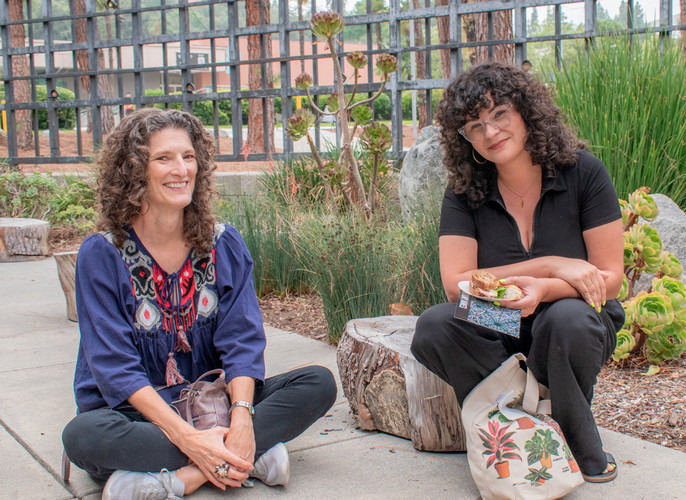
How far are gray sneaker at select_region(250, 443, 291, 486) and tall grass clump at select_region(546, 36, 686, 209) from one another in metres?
2.74

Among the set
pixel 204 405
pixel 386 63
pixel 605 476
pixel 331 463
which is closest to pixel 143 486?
pixel 204 405

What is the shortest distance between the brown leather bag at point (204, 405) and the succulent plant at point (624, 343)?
70.0 inches

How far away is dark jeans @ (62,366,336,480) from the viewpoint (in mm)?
2180

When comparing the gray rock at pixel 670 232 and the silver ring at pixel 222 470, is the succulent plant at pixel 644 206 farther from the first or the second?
the silver ring at pixel 222 470

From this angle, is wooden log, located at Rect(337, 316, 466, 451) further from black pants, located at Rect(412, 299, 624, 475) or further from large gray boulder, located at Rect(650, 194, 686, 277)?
large gray boulder, located at Rect(650, 194, 686, 277)

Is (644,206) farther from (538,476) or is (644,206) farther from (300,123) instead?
(300,123)

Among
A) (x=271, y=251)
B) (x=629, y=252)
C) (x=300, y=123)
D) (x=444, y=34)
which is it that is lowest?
(x=271, y=251)

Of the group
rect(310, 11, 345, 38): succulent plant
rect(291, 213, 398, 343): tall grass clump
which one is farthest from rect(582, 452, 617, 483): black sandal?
rect(310, 11, 345, 38): succulent plant

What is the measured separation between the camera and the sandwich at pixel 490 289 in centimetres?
214

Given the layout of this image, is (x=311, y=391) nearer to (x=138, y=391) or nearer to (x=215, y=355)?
(x=215, y=355)

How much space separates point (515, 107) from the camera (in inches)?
97.4

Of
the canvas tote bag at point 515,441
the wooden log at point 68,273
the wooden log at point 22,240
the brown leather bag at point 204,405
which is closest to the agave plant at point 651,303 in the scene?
the canvas tote bag at point 515,441

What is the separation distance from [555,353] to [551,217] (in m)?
0.51

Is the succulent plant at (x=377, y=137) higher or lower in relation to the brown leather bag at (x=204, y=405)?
higher
